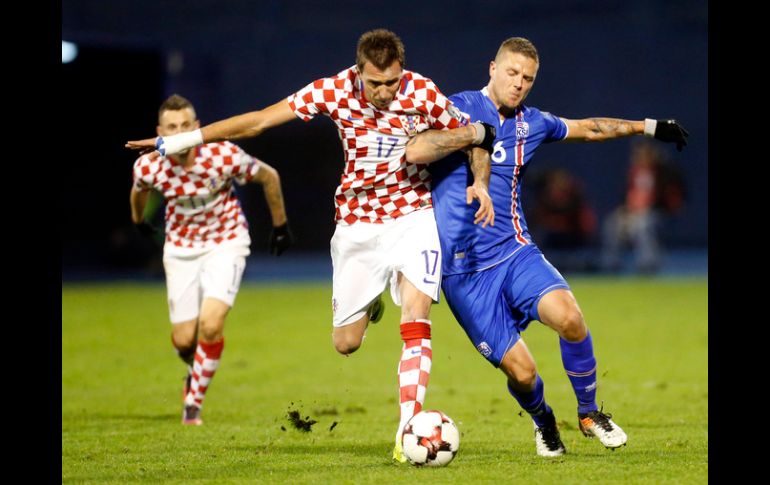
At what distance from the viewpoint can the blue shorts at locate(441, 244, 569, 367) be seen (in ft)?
21.8

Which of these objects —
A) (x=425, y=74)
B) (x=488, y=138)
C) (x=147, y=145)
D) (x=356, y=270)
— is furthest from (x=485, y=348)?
(x=425, y=74)

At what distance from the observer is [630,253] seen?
90.1ft

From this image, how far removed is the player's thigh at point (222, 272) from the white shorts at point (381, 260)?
1.83m

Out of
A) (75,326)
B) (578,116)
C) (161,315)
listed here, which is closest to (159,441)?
(75,326)

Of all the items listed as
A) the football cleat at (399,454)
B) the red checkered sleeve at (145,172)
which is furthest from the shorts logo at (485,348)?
the red checkered sleeve at (145,172)

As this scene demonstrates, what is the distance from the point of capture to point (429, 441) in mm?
6082

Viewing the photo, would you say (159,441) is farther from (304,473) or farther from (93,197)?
(93,197)

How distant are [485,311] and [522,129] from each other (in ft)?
3.70

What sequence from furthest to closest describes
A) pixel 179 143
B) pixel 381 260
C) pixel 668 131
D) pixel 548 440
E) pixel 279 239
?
1. pixel 279 239
2. pixel 668 131
3. pixel 381 260
4. pixel 548 440
5. pixel 179 143

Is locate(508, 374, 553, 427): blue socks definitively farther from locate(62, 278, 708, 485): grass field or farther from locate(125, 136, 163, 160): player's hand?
locate(125, 136, 163, 160): player's hand

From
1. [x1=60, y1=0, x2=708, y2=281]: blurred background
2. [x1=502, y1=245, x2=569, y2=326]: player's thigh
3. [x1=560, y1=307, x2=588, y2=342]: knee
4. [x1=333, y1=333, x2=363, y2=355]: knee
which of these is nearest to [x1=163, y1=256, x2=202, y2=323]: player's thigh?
[x1=333, y1=333, x2=363, y2=355]: knee

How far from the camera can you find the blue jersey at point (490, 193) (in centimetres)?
683

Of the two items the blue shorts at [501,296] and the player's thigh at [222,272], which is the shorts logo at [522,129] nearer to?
the blue shorts at [501,296]

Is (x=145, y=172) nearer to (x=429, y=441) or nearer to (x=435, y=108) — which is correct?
(x=435, y=108)
